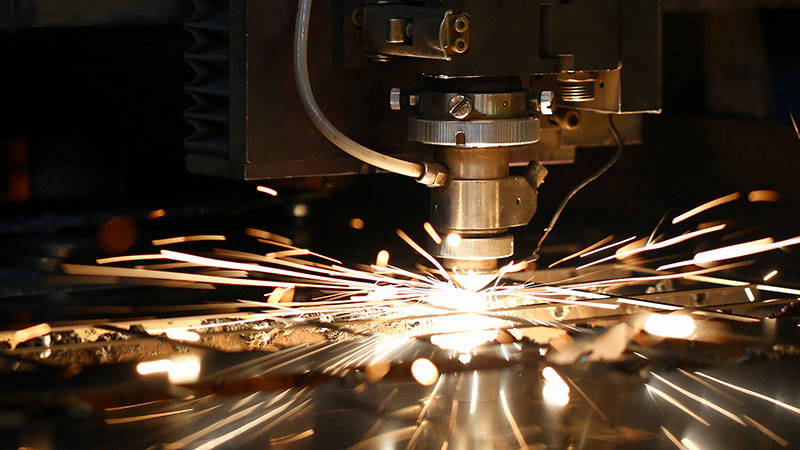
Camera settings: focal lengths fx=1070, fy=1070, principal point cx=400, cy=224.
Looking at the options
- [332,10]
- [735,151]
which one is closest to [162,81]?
[332,10]

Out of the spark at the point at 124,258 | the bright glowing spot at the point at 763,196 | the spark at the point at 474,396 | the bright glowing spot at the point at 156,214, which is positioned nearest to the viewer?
the spark at the point at 474,396

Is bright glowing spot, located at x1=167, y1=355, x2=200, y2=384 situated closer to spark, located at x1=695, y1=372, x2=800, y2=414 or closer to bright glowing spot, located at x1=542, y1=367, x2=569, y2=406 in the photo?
bright glowing spot, located at x1=542, y1=367, x2=569, y2=406

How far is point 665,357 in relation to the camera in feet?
4.55

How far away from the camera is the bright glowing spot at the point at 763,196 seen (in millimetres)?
2342

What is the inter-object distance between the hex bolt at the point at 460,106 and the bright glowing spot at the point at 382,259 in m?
0.53

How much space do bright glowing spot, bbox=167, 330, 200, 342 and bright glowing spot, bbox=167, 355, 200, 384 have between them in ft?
0.13

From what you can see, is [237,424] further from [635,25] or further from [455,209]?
[635,25]

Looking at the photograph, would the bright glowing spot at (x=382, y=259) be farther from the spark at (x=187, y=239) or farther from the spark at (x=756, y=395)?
the spark at (x=756, y=395)

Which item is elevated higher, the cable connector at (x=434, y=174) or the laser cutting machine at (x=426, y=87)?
the laser cutting machine at (x=426, y=87)

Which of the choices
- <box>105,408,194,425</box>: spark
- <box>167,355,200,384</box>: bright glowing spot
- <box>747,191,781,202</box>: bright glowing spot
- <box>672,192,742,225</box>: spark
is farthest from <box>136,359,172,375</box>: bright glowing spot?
<box>747,191,781,202</box>: bright glowing spot

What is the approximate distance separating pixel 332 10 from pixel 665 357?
0.68m

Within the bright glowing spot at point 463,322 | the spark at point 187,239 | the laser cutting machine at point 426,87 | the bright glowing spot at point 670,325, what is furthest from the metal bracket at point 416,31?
the spark at point 187,239

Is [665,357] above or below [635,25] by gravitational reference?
below

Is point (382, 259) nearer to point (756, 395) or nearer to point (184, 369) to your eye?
point (184, 369)
